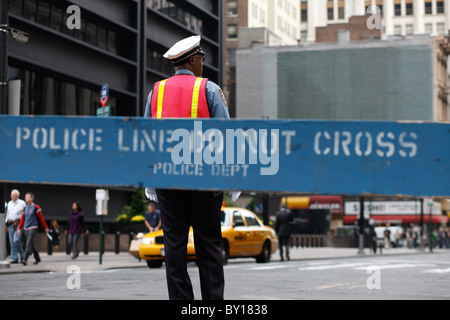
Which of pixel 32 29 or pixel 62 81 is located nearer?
pixel 32 29

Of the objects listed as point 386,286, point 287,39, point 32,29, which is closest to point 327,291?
point 386,286

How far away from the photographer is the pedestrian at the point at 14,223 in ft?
64.3

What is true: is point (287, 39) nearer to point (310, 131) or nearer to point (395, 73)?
point (395, 73)

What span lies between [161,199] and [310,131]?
1.27m

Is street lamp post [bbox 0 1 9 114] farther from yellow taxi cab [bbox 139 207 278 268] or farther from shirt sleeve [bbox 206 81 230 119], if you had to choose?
shirt sleeve [bbox 206 81 230 119]

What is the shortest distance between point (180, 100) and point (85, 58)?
34522 mm

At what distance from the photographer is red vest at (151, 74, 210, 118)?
5.28m

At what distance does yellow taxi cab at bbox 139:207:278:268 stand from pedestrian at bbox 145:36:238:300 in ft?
44.0

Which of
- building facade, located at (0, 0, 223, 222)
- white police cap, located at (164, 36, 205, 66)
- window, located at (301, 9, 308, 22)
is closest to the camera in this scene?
white police cap, located at (164, 36, 205, 66)

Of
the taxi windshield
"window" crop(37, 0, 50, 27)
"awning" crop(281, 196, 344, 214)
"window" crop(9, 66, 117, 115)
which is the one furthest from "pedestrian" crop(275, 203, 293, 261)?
"awning" crop(281, 196, 344, 214)

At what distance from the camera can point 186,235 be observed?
17.6 ft

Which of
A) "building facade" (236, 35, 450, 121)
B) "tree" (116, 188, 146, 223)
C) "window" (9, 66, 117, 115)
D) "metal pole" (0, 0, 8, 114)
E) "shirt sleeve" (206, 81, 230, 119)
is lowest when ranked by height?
"tree" (116, 188, 146, 223)

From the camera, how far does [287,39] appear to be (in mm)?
111688

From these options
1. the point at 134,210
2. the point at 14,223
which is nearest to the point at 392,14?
the point at 134,210
